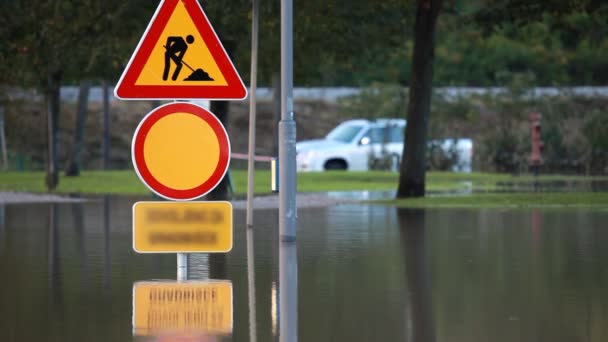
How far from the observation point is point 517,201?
27.1m

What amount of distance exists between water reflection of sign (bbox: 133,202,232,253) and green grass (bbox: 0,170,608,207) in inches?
614

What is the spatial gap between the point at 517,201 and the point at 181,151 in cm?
1664

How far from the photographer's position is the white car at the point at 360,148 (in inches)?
1828

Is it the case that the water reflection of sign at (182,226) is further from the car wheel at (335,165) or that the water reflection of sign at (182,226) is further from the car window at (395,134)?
the car wheel at (335,165)

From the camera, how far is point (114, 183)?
1468 inches

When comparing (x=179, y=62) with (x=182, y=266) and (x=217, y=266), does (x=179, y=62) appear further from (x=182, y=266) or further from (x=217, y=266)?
(x=217, y=266)

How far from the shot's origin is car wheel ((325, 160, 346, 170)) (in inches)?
1875

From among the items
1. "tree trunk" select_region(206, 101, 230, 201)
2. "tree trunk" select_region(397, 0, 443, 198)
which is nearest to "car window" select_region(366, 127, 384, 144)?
"tree trunk" select_region(397, 0, 443, 198)

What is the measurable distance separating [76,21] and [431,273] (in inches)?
570

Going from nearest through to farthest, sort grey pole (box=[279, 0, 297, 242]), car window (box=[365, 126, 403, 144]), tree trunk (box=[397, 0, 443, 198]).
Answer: grey pole (box=[279, 0, 297, 242]) → tree trunk (box=[397, 0, 443, 198]) → car window (box=[365, 126, 403, 144])

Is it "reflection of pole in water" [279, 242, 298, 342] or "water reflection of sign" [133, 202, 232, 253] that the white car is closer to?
"reflection of pole in water" [279, 242, 298, 342]

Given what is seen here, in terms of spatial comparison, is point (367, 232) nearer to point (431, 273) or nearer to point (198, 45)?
point (431, 273)

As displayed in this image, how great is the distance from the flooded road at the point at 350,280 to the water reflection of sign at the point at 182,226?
1.76 feet

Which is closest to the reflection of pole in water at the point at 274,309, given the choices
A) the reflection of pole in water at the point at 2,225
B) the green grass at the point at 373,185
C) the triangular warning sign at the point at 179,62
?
the triangular warning sign at the point at 179,62
